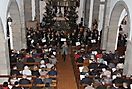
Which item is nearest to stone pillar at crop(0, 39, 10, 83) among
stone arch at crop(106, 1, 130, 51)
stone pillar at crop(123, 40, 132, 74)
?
stone pillar at crop(123, 40, 132, 74)

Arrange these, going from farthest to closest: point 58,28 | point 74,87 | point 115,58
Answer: point 58,28
point 115,58
point 74,87

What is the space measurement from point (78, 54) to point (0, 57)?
4.90m

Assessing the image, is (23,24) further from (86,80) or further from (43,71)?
(86,80)

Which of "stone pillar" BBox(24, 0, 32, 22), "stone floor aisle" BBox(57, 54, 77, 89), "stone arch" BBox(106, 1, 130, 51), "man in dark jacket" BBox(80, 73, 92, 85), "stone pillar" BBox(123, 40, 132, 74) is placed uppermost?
"stone pillar" BBox(24, 0, 32, 22)

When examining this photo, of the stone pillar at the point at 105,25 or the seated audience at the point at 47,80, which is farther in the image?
the stone pillar at the point at 105,25

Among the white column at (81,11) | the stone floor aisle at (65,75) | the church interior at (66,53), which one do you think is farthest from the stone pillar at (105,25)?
the white column at (81,11)

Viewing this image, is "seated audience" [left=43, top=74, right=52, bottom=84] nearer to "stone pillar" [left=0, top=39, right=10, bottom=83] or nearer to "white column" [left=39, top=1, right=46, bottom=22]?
"stone pillar" [left=0, top=39, right=10, bottom=83]

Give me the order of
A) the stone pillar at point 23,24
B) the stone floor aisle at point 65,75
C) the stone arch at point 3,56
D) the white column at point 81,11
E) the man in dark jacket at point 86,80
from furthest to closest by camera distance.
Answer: the white column at point 81,11 → the stone pillar at point 23,24 → the stone floor aisle at point 65,75 → the stone arch at point 3,56 → the man in dark jacket at point 86,80

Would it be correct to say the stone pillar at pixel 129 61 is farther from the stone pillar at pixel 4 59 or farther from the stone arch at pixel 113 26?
the stone pillar at pixel 4 59

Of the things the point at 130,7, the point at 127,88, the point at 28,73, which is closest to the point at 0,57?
the point at 28,73

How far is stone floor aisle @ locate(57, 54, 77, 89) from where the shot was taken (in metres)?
11.3

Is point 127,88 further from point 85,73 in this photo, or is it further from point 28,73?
point 28,73

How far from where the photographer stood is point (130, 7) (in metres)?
10.9

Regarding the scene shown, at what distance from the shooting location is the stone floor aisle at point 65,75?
1126 centimetres
